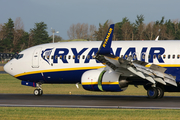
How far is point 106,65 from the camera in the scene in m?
20.3

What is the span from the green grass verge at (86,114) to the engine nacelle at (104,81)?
166 inches

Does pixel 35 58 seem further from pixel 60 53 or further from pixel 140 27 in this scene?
pixel 140 27

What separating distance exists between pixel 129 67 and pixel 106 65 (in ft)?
5.24

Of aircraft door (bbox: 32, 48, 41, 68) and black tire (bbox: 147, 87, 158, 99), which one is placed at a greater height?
aircraft door (bbox: 32, 48, 41, 68)

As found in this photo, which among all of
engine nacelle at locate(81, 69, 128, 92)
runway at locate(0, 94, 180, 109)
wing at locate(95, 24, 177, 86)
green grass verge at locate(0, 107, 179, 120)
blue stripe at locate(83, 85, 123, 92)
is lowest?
runway at locate(0, 94, 180, 109)

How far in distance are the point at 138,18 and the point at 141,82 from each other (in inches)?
3437

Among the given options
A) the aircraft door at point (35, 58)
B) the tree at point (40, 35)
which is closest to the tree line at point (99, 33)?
the tree at point (40, 35)

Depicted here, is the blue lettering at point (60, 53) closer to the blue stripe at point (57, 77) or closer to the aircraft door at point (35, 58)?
the blue stripe at point (57, 77)

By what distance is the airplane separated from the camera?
1994 centimetres

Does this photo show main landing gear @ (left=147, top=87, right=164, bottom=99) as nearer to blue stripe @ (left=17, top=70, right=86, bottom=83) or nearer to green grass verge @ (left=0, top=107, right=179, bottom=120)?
blue stripe @ (left=17, top=70, right=86, bottom=83)

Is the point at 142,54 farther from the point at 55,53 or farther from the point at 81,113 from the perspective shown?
the point at 81,113

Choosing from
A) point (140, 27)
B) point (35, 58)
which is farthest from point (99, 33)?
point (35, 58)

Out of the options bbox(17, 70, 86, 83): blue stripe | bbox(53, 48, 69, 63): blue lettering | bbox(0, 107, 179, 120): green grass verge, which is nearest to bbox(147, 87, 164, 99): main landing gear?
bbox(17, 70, 86, 83): blue stripe

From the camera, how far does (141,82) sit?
2141cm
